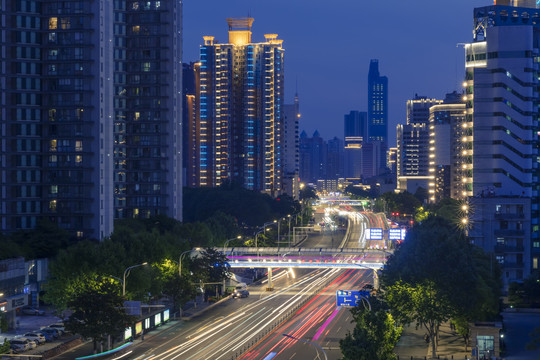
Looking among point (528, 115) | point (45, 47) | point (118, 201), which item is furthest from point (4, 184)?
point (528, 115)

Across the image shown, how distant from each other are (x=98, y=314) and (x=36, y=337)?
9.69 metres

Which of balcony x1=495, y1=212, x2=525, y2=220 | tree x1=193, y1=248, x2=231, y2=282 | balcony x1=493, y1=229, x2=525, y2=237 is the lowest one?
tree x1=193, y1=248, x2=231, y2=282

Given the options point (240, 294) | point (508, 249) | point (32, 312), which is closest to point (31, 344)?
point (32, 312)

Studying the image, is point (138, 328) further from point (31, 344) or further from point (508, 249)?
point (508, 249)

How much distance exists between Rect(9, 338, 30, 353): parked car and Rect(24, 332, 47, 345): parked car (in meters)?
2.58

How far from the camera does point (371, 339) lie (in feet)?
239

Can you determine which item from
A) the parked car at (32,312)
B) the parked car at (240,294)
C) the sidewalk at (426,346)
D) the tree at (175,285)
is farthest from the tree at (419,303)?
the parked car at (32,312)

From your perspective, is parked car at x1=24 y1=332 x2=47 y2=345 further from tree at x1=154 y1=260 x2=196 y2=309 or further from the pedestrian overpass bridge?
the pedestrian overpass bridge

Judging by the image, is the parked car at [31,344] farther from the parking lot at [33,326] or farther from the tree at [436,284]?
the tree at [436,284]

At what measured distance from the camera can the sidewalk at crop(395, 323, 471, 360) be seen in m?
89.6

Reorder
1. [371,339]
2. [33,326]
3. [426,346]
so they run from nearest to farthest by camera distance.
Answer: [371,339] < [426,346] < [33,326]

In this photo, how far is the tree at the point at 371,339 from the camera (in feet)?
235

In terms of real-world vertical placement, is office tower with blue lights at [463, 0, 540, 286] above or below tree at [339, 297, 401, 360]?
above

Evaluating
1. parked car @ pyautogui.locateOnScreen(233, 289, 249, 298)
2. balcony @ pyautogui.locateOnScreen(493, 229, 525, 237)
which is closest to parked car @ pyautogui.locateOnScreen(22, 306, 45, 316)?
parked car @ pyautogui.locateOnScreen(233, 289, 249, 298)
